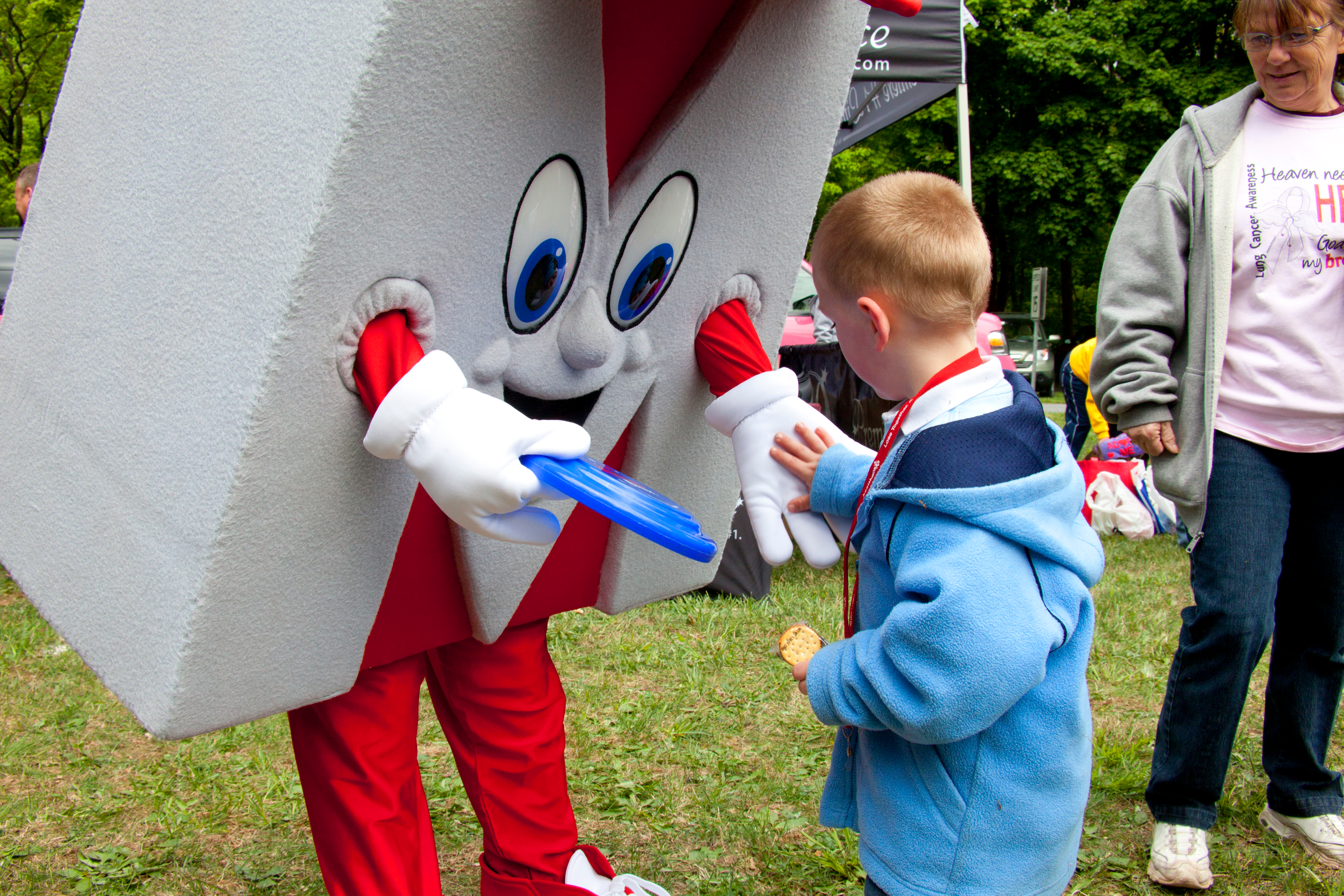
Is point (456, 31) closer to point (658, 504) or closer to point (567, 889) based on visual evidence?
point (658, 504)

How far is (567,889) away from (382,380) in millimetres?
1038

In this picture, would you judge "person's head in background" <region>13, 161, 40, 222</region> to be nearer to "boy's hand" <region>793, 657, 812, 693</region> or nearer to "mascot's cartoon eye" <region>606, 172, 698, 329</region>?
"mascot's cartoon eye" <region>606, 172, 698, 329</region>

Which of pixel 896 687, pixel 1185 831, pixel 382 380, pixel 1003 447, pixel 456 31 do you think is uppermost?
pixel 456 31

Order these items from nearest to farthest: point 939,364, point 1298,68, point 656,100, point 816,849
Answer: point 939,364 → point 656,100 → point 1298,68 → point 816,849

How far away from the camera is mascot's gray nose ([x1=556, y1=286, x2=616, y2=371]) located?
1573mm

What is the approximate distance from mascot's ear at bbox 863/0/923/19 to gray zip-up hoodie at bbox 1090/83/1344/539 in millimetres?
858

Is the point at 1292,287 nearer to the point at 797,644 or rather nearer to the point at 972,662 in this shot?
the point at 972,662

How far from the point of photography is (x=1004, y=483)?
1297mm

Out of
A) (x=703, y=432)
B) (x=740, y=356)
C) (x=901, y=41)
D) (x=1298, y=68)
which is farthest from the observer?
(x=901, y=41)

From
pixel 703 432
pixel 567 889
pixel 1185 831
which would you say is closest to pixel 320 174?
pixel 703 432

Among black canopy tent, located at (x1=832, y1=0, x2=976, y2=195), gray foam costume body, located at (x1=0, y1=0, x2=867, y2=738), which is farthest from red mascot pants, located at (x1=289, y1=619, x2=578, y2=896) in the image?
black canopy tent, located at (x1=832, y1=0, x2=976, y2=195)

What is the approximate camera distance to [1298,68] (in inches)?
84.4

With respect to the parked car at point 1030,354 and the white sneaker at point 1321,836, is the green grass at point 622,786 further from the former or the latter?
the parked car at point 1030,354

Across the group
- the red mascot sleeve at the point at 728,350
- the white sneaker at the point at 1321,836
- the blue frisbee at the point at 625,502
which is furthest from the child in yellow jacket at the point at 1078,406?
the blue frisbee at the point at 625,502
